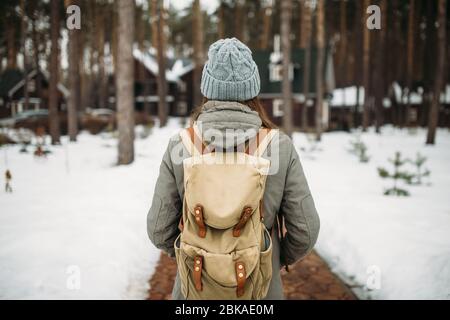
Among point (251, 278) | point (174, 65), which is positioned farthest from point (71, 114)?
point (174, 65)

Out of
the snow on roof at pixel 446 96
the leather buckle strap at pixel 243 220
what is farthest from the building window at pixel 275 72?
the leather buckle strap at pixel 243 220

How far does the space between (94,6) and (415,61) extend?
3552cm

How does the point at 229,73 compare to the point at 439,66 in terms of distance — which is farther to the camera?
the point at 439,66

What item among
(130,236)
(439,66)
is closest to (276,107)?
(439,66)

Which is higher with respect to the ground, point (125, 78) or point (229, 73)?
point (125, 78)

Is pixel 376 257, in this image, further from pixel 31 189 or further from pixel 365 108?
pixel 365 108

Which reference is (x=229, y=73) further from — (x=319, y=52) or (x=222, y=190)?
(x=319, y=52)

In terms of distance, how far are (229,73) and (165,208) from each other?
869 millimetres

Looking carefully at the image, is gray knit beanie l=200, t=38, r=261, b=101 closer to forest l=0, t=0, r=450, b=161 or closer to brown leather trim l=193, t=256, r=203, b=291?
brown leather trim l=193, t=256, r=203, b=291

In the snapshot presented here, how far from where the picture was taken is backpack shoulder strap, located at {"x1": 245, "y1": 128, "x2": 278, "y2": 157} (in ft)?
5.64

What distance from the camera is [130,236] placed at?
5.38m

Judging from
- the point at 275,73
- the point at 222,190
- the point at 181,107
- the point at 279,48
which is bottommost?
the point at 222,190

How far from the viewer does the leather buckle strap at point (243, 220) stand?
156cm

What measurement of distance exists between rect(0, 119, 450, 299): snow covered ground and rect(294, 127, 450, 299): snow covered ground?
0.01 metres
